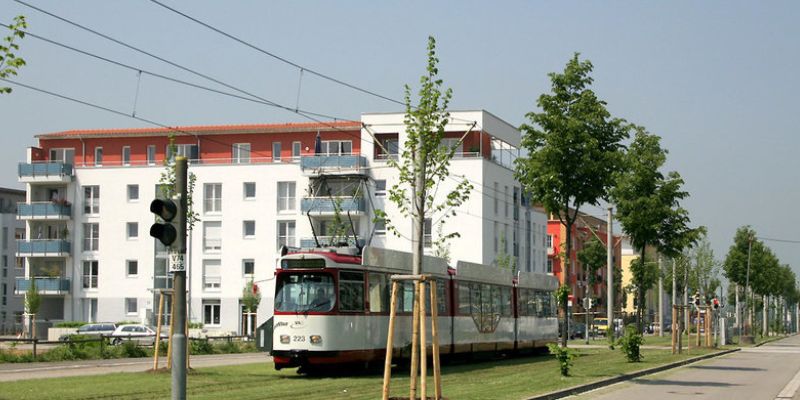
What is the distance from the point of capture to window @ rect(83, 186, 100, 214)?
82.3 m

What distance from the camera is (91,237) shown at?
82.2 metres

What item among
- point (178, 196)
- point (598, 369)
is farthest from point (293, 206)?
point (178, 196)

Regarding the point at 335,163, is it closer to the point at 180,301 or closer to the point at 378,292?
the point at 378,292

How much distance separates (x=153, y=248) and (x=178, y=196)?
69.2 meters

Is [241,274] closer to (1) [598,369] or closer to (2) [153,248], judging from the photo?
(2) [153,248]

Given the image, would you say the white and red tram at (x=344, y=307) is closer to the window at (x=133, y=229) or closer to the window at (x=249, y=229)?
the window at (x=249, y=229)

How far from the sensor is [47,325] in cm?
8025

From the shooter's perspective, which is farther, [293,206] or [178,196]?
[293,206]

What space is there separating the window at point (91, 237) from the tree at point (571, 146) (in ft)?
189

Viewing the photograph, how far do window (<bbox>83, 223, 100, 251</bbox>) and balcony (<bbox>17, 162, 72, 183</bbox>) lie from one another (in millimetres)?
3938

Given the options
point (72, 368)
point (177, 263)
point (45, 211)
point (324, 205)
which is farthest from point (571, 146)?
point (45, 211)

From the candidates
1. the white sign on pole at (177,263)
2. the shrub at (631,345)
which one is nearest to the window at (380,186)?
the shrub at (631,345)

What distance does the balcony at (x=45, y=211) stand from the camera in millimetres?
81688

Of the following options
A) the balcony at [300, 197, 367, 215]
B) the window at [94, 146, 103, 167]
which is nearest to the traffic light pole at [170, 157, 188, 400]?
the balcony at [300, 197, 367, 215]
